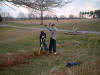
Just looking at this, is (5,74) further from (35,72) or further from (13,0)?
(13,0)

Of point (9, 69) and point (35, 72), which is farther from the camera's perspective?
point (9, 69)

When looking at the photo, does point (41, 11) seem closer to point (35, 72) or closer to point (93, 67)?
point (35, 72)

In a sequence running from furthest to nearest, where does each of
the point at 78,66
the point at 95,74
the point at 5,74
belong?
the point at 78,66, the point at 5,74, the point at 95,74

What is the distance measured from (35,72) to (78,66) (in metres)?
1.79

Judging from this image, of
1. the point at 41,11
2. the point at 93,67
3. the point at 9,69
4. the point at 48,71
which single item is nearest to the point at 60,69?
the point at 48,71

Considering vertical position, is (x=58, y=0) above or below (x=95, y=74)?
above

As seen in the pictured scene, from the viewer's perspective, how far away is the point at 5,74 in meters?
5.22

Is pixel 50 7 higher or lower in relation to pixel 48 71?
higher

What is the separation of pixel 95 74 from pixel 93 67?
0.67 metres

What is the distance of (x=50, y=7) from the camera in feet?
18.9

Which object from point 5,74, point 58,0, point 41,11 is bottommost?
point 5,74

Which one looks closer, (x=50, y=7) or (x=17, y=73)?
(x=17, y=73)

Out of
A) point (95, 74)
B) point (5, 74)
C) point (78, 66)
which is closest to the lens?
point (95, 74)

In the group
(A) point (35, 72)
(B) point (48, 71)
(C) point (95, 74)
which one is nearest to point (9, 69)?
(A) point (35, 72)
